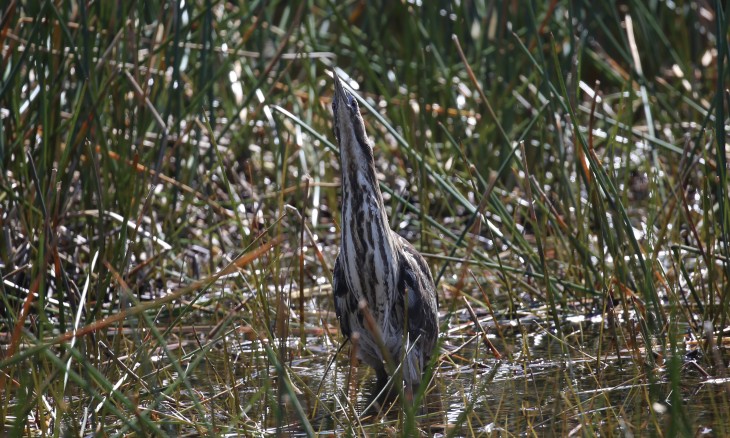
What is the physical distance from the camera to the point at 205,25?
4035mm

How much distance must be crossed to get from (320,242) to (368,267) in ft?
7.48

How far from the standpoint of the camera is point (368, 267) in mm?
3035

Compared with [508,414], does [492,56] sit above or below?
above

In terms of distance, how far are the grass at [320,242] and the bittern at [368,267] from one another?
15 cm

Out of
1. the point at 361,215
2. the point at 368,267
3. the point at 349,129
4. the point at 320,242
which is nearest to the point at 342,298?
the point at 368,267

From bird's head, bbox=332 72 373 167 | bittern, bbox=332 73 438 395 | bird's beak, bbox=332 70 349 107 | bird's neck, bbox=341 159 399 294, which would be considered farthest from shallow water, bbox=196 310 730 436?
bird's beak, bbox=332 70 349 107

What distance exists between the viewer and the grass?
2643 millimetres

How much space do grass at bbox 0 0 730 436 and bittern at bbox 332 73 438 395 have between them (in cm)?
15

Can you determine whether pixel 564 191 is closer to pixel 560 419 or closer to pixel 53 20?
pixel 560 419

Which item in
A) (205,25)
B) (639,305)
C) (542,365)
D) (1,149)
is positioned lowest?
(542,365)

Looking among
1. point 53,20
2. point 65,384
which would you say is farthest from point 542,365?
point 53,20

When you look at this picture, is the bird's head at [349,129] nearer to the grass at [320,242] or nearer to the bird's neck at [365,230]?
the bird's neck at [365,230]

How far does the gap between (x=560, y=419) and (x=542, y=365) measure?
2.02ft

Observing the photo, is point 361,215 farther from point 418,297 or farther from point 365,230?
point 418,297
